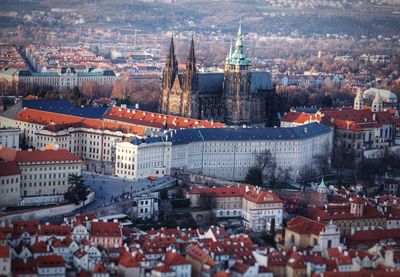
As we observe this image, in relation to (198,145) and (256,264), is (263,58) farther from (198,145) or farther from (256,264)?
(256,264)

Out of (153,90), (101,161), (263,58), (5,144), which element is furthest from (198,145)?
(263,58)

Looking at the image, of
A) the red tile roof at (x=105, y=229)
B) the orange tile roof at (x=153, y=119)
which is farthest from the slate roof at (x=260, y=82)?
the red tile roof at (x=105, y=229)

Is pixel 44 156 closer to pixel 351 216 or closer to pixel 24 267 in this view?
pixel 24 267

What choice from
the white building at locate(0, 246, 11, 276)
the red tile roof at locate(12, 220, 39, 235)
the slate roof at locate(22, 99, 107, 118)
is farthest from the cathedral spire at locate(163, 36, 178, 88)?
the white building at locate(0, 246, 11, 276)

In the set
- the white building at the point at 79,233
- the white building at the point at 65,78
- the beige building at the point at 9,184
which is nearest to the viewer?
the white building at the point at 79,233

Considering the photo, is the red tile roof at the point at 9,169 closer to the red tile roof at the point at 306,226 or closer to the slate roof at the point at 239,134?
the slate roof at the point at 239,134

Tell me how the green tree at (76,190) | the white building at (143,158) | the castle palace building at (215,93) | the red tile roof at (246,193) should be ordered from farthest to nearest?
the castle palace building at (215,93) → the white building at (143,158) → the red tile roof at (246,193) → the green tree at (76,190)

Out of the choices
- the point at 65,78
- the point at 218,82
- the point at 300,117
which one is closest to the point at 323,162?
the point at 300,117
